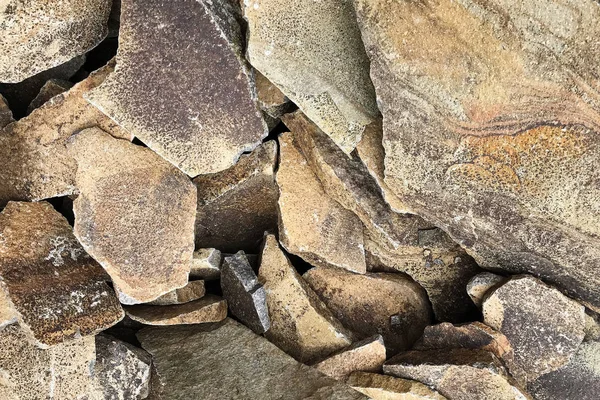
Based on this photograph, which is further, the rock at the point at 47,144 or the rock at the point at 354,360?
the rock at the point at 354,360

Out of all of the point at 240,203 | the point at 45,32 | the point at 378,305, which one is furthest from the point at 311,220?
the point at 45,32

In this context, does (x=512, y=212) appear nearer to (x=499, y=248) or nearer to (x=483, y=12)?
(x=499, y=248)

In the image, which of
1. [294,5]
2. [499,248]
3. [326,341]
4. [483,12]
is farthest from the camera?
[326,341]

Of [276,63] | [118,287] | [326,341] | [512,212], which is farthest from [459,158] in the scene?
[118,287]

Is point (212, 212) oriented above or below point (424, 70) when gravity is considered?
below

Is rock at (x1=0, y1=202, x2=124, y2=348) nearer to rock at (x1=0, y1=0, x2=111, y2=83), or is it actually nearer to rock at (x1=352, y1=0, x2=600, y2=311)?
rock at (x1=0, y1=0, x2=111, y2=83)

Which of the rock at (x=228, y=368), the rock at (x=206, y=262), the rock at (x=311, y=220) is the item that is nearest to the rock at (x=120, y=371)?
the rock at (x=228, y=368)

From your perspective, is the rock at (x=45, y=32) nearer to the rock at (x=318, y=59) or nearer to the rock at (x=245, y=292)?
the rock at (x=318, y=59)

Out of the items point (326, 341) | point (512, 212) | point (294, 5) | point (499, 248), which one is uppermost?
point (294, 5)
